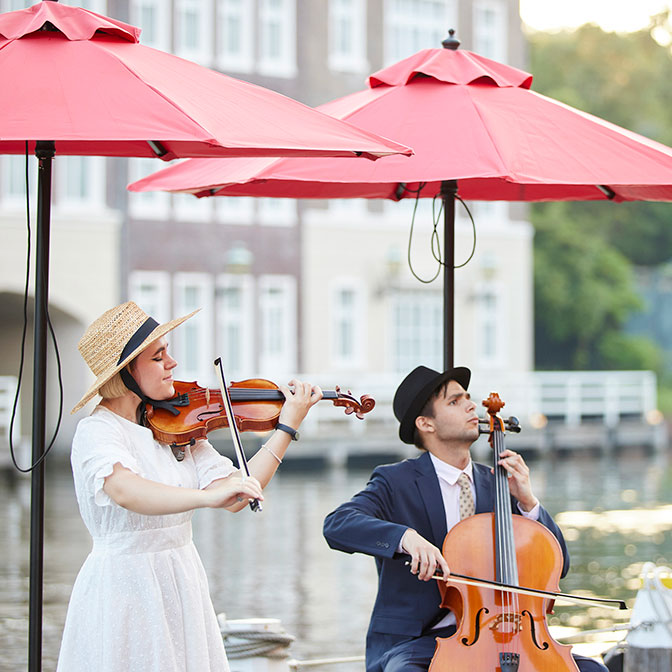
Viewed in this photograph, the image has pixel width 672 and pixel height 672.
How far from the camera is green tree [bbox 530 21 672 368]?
35.5 metres

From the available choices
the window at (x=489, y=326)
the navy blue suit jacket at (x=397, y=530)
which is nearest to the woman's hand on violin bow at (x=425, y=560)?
the navy blue suit jacket at (x=397, y=530)

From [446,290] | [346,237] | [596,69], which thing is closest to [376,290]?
[346,237]

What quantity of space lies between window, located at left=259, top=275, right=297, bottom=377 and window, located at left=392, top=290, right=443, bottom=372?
2299mm

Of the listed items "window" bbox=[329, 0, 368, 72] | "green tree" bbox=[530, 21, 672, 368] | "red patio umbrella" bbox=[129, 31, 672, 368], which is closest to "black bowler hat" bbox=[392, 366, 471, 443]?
"red patio umbrella" bbox=[129, 31, 672, 368]

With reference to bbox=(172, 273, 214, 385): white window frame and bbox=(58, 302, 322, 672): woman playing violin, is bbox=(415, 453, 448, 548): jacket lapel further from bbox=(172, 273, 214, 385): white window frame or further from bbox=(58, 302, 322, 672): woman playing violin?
bbox=(172, 273, 214, 385): white window frame

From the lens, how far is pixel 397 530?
3.88 meters

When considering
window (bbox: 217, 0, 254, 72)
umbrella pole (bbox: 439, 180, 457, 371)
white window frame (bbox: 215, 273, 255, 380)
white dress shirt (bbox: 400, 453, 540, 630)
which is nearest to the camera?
white dress shirt (bbox: 400, 453, 540, 630)

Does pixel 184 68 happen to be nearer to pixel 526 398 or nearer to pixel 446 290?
pixel 446 290

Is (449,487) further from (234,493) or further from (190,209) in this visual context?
(190,209)

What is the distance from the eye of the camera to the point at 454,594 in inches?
154

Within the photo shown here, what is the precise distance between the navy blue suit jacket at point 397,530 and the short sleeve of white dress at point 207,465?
51 centimetres

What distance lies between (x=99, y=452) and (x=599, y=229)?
37.0 m

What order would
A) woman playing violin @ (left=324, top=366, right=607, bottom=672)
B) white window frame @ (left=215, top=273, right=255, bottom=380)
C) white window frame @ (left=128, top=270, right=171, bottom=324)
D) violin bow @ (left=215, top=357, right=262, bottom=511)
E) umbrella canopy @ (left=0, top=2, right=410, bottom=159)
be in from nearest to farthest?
1. violin bow @ (left=215, top=357, right=262, bottom=511)
2. umbrella canopy @ (left=0, top=2, right=410, bottom=159)
3. woman playing violin @ (left=324, top=366, right=607, bottom=672)
4. white window frame @ (left=128, top=270, right=171, bottom=324)
5. white window frame @ (left=215, top=273, right=255, bottom=380)

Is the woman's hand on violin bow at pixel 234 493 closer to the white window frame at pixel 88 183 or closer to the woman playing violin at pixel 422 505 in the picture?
the woman playing violin at pixel 422 505
